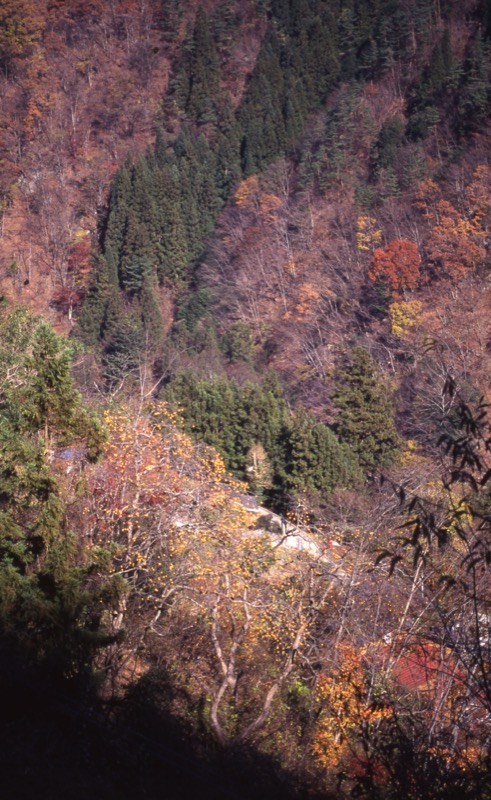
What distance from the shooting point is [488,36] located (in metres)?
47.2

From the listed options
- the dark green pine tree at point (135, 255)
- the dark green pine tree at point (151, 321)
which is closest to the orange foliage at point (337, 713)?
the dark green pine tree at point (151, 321)

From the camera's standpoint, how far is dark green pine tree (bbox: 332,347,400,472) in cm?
2200

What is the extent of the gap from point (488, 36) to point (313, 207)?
15622mm

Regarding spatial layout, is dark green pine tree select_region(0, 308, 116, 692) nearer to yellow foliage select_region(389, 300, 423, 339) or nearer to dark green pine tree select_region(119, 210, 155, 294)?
yellow foliage select_region(389, 300, 423, 339)

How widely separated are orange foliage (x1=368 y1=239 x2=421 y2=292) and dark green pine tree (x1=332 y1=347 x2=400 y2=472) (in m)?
12.6

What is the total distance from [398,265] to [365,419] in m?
14.8

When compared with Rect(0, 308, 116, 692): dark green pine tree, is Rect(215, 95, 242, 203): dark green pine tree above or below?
below

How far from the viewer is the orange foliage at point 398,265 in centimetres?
3491

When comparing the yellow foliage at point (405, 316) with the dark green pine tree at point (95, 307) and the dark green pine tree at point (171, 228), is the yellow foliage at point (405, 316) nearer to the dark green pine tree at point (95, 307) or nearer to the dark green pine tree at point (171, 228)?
the dark green pine tree at point (95, 307)

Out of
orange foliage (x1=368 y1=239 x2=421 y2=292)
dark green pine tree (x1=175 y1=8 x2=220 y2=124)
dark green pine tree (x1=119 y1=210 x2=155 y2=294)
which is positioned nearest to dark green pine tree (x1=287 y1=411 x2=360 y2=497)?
orange foliage (x1=368 y1=239 x2=421 y2=292)

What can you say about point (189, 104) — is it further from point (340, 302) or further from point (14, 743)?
point (14, 743)

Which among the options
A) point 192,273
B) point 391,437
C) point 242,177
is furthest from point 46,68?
point 391,437

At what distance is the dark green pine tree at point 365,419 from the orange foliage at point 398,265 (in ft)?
41.4

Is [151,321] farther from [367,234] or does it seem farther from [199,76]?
[199,76]
